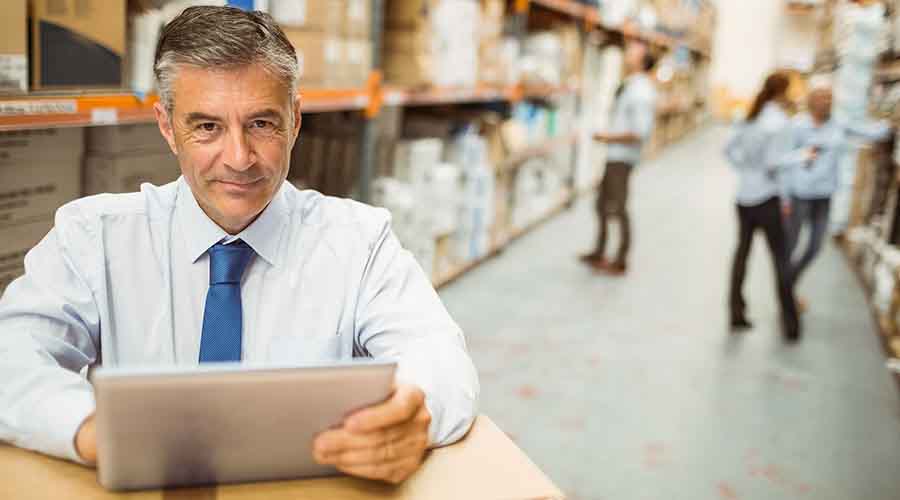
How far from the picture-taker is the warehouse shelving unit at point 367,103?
5.47 feet

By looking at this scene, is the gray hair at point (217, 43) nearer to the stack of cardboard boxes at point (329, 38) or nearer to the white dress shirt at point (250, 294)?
the white dress shirt at point (250, 294)

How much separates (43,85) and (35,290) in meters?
0.70

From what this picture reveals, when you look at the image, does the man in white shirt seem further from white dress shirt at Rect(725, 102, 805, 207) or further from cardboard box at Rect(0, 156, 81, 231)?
white dress shirt at Rect(725, 102, 805, 207)

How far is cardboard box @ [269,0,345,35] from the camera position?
2.72 metres

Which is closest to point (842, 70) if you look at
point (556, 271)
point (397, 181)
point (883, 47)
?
point (883, 47)

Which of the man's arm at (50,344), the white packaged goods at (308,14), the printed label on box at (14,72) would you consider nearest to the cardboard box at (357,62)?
the white packaged goods at (308,14)

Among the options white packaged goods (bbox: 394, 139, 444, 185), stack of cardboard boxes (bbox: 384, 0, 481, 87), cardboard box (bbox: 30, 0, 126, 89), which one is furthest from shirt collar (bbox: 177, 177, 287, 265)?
white packaged goods (bbox: 394, 139, 444, 185)

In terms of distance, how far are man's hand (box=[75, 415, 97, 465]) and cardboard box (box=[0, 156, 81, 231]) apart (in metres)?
0.86

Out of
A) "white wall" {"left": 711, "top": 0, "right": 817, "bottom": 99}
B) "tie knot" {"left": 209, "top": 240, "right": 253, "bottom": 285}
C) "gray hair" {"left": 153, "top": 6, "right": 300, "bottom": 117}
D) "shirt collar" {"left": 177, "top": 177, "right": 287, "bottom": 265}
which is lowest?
"tie knot" {"left": 209, "top": 240, "right": 253, "bottom": 285}

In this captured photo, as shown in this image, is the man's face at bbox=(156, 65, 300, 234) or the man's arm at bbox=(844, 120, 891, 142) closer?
the man's face at bbox=(156, 65, 300, 234)

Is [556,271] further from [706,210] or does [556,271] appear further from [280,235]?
[280,235]

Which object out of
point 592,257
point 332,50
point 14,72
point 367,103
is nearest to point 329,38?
point 332,50

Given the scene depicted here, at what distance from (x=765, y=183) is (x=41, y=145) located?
3439mm

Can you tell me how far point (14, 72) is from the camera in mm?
1650
